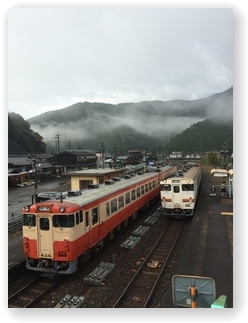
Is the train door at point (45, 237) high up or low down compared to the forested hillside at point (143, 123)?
down

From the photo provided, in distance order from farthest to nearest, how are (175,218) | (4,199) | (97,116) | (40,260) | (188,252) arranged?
(175,218) → (97,116) → (188,252) → (40,260) → (4,199)

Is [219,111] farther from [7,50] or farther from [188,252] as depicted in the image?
[7,50]

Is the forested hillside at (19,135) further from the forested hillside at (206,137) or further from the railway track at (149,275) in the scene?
the forested hillside at (206,137)

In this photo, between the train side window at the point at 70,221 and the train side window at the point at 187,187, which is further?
the train side window at the point at 187,187

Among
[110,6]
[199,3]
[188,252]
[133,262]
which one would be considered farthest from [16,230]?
[199,3]

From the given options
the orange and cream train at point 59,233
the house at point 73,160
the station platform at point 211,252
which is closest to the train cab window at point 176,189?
Answer: the station platform at point 211,252

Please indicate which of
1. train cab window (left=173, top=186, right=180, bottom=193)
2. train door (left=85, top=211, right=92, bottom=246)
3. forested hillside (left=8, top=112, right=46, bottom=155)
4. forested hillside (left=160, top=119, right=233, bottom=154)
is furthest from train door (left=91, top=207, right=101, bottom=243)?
train cab window (left=173, top=186, right=180, bottom=193)

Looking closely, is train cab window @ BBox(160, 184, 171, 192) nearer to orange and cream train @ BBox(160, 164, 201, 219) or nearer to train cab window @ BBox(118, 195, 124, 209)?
orange and cream train @ BBox(160, 164, 201, 219)
